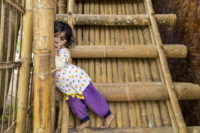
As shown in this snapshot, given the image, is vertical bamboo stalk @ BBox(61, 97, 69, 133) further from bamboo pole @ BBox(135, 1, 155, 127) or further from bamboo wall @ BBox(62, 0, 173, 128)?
bamboo pole @ BBox(135, 1, 155, 127)

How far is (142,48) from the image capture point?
66.4 inches

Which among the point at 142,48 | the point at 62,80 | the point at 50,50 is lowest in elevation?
the point at 62,80

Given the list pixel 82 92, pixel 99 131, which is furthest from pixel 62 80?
pixel 99 131

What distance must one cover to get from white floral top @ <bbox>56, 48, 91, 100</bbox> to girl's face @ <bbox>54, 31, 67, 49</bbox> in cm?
9

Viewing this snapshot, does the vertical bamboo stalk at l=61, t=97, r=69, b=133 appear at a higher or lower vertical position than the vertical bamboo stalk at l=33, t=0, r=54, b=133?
lower

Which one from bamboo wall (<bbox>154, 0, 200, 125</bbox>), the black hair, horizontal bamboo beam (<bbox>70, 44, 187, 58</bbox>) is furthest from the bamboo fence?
bamboo wall (<bbox>154, 0, 200, 125</bbox>)

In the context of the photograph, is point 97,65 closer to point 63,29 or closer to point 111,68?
point 111,68

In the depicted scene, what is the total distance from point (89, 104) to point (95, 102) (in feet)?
0.20

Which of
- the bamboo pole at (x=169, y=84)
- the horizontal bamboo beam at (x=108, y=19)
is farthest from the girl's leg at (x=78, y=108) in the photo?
the horizontal bamboo beam at (x=108, y=19)

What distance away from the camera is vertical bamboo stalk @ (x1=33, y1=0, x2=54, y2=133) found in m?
0.93

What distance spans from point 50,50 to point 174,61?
2229 mm

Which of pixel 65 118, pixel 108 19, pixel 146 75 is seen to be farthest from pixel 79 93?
pixel 108 19

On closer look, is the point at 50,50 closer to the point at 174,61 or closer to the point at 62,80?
the point at 62,80

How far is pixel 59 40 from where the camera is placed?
1549 mm
